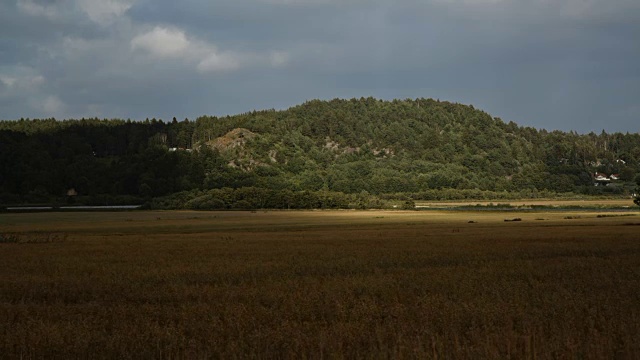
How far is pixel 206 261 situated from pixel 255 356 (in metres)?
20.9

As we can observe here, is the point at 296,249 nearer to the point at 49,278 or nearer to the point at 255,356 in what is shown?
the point at 49,278

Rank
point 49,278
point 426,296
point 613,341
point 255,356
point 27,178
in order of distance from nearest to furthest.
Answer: point 255,356
point 613,341
point 426,296
point 49,278
point 27,178

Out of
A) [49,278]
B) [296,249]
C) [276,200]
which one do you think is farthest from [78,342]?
[276,200]

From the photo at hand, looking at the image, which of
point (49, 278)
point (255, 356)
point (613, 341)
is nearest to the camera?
point (255, 356)

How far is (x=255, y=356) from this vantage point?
38.1ft

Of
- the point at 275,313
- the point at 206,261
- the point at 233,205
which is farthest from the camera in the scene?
the point at 233,205

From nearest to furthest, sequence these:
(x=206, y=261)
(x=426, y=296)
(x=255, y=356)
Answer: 1. (x=255, y=356)
2. (x=426, y=296)
3. (x=206, y=261)

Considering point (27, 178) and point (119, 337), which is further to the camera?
point (27, 178)

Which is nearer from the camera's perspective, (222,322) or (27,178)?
(222,322)

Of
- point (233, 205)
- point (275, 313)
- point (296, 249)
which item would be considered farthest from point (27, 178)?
point (275, 313)

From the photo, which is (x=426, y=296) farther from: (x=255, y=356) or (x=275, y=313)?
(x=255, y=356)

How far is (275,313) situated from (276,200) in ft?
423

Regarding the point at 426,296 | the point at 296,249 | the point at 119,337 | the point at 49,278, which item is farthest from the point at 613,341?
the point at 296,249

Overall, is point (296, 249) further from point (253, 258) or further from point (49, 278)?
point (49, 278)
